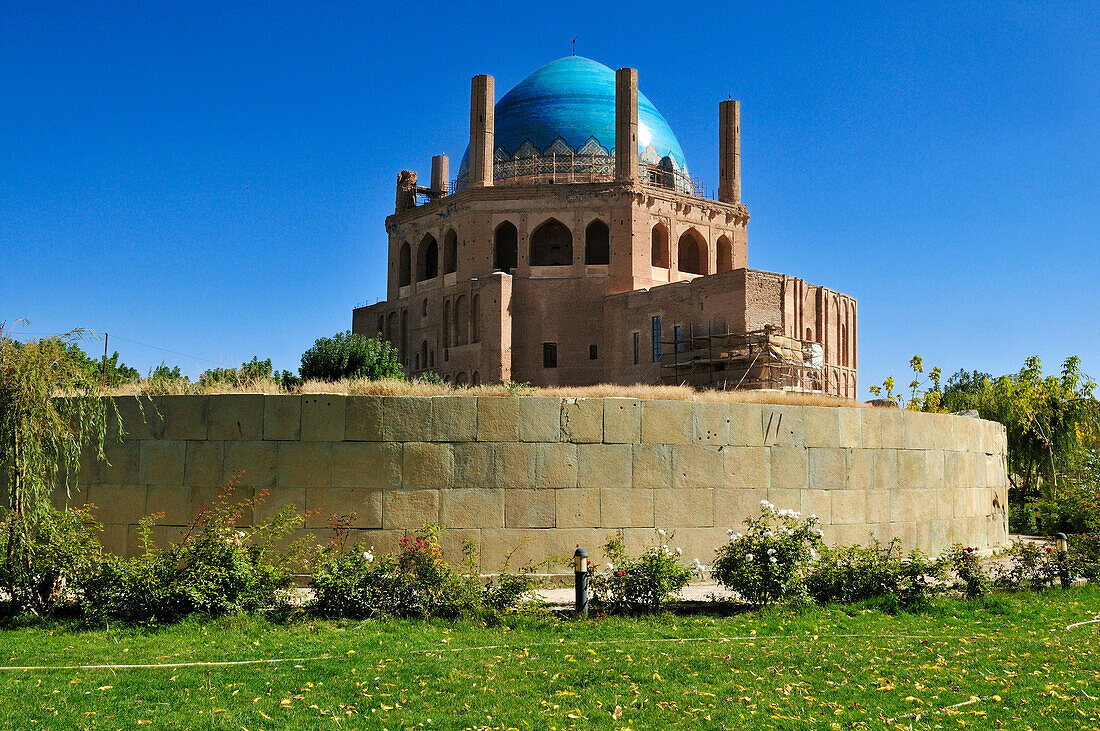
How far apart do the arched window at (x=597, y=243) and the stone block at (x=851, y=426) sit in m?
27.3

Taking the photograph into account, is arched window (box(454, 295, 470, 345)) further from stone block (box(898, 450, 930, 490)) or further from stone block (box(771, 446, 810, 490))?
stone block (box(771, 446, 810, 490))

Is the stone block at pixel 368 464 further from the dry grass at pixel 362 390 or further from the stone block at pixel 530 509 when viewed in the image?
the stone block at pixel 530 509

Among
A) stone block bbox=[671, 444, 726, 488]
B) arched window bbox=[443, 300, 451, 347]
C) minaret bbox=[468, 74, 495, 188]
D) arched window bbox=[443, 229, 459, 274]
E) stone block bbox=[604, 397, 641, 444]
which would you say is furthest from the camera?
arched window bbox=[443, 229, 459, 274]

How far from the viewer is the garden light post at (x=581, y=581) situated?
10.4m

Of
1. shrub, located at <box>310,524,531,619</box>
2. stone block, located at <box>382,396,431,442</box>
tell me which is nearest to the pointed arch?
stone block, located at <box>382,396,431,442</box>

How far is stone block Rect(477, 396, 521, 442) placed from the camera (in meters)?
12.5

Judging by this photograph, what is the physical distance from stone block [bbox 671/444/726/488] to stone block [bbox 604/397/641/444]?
0.65 meters

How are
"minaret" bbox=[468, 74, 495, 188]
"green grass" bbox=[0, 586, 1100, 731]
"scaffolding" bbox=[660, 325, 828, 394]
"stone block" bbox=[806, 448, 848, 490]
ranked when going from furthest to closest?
"minaret" bbox=[468, 74, 495, 188], "scaffolding" bbox=[660, 325, 828, 394], "stone block" bbox=[806, 448, 848, 490], "green grass" bbox=[0, 586, 1100, 731]

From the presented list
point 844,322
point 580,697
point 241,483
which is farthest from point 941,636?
point 844,322

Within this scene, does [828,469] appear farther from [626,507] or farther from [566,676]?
[566,676]

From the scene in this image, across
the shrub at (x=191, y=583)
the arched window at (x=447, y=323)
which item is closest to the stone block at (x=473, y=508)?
the shrub at (x=191, y=583)

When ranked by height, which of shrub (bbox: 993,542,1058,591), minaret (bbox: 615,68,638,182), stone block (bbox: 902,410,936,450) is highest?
minaret (bbox: 615,68,638,182)

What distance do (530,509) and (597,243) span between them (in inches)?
1237

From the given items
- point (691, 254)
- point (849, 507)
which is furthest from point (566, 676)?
point (691, 254)
